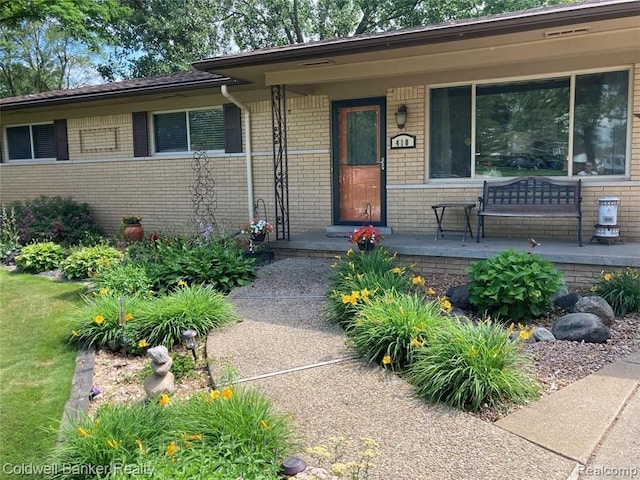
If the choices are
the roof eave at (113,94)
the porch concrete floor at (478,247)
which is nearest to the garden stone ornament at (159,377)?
the porch concrete floor at (478,247)

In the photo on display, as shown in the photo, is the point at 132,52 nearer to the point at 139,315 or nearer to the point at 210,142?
the point at 210,142

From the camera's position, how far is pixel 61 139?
38.8ft

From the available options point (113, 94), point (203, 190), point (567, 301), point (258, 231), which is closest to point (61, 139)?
point (113, 94)

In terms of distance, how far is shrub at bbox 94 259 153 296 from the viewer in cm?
600

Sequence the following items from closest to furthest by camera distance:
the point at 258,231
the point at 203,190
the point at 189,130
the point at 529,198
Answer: the point at 529,198 < the point at 258,231 < the point at 203,190 < the point at 189,130

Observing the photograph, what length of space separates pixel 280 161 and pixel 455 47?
321 centimetres

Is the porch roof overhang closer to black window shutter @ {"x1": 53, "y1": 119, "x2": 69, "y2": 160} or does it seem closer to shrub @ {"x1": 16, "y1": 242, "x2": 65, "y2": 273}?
shrub @ {"x1": 16, "y1": 242, "x2": 65, "y2": 273}

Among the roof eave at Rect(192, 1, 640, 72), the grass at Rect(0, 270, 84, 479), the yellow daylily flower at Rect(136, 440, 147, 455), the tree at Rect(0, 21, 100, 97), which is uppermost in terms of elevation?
the tree at Rect(0, 21, 100, 97)

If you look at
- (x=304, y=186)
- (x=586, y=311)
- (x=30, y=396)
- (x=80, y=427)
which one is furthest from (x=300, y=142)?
(x=80, y=427)

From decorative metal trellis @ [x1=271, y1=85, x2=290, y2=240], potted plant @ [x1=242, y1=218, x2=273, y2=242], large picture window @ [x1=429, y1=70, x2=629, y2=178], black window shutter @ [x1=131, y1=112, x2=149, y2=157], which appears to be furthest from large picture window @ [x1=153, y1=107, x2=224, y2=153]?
large picture window @ [x1=429, y1=70, x2=629, y2=178]

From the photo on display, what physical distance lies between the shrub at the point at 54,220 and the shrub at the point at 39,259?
1.60m

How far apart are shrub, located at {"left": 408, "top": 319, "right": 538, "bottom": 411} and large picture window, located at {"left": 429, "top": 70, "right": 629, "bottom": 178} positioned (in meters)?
4.75

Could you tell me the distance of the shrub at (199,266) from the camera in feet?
21.1

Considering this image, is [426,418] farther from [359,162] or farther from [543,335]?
[359,162]
